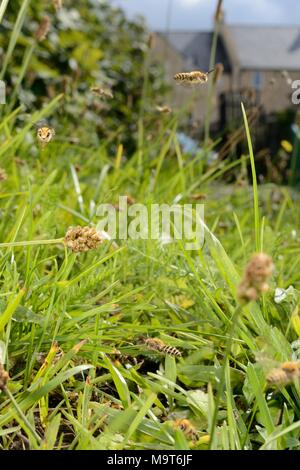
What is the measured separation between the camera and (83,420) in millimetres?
1128

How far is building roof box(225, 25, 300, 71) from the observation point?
45375 millimetres

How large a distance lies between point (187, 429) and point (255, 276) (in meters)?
0.42

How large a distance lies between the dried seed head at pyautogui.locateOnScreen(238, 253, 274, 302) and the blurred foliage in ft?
6.95

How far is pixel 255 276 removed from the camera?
72 cm

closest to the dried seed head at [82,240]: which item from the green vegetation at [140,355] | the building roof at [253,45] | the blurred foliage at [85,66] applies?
the green vegetation at [140,355]

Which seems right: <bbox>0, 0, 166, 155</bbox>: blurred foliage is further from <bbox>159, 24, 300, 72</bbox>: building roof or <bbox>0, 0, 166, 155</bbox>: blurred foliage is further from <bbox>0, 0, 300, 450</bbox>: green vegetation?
<bbox>159, 24, 300, 72</bbox>: building roof

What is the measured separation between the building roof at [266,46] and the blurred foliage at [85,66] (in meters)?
37.8

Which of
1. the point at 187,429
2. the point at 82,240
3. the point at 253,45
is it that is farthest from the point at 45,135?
the point at 253,45

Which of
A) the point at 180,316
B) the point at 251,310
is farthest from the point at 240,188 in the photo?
the point at 251,310

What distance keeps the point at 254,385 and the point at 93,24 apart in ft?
18.7

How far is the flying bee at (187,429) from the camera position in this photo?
1.06m
